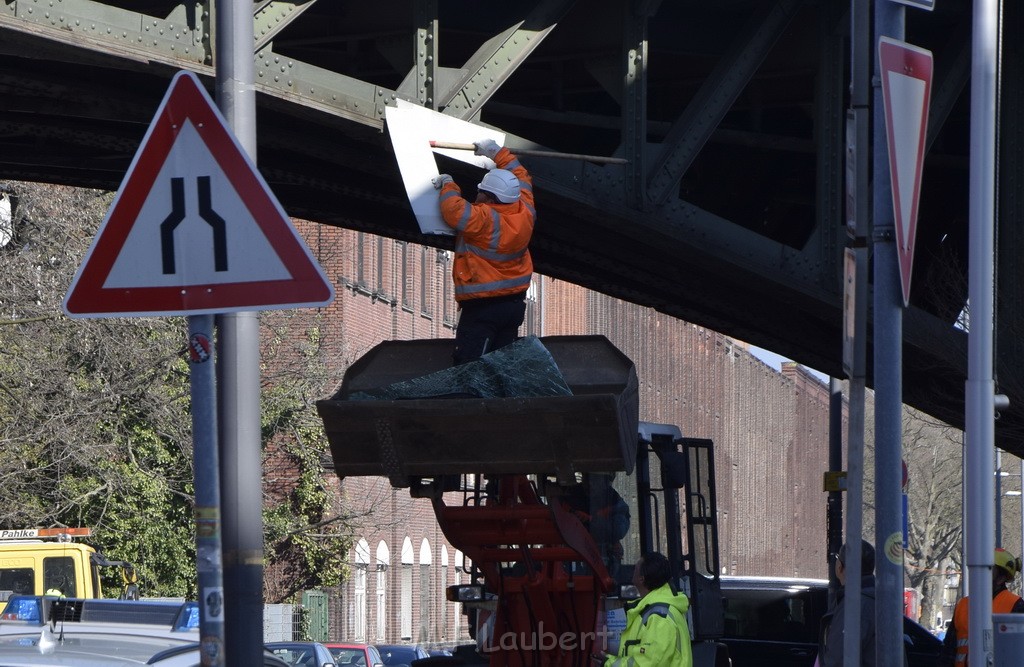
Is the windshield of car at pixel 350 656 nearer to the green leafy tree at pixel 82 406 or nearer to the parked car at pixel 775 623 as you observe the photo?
the green leafy tree at pixel 82 406

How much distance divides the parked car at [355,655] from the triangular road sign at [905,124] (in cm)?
1495

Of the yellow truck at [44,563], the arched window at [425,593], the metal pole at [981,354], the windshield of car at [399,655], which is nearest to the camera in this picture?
the metal pole at [981,354]

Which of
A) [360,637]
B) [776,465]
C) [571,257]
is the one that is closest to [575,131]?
[571,257]

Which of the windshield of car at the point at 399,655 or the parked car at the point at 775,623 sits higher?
the parked car at the point at 775,623

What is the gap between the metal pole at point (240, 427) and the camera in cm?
631

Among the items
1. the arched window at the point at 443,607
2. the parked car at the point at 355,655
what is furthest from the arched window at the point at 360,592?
the parked car at the point at 355,655

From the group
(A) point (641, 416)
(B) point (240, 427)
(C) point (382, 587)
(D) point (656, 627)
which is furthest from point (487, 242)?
(A) point (641, 416)

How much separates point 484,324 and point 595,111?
6877 mm

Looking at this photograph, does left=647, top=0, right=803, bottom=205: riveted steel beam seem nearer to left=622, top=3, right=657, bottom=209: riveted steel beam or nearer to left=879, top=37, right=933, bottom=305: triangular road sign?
left=622, top=3, right=657, bottom=209: riveted steel beam

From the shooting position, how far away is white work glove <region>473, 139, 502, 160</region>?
10156 mm

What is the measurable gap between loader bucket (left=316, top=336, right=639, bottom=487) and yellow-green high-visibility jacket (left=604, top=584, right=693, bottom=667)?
0.78 metres

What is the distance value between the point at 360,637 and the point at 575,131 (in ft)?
76.7

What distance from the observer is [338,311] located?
1416 inches

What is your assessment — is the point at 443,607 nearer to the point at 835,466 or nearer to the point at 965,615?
the point at 835,466
